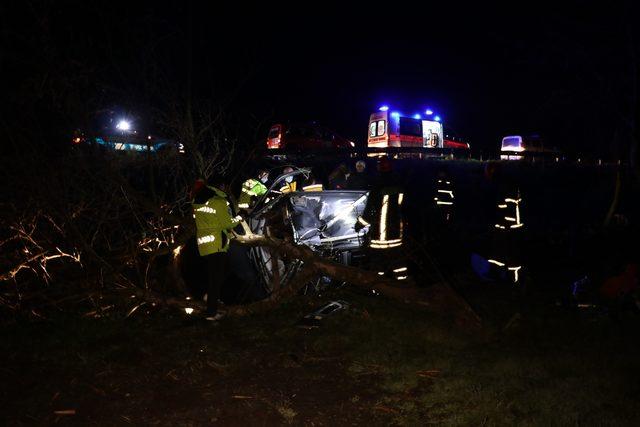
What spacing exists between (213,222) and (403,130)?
52.6ft

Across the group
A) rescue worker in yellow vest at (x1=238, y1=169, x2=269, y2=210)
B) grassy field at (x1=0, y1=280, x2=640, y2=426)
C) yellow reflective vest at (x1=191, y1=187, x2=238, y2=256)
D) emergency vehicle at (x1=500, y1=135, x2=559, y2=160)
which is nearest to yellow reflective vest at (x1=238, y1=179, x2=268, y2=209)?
rescue worker in yellow vest at (x1=238, y1=169, x2=269, y2=210)

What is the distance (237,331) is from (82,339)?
4.76 feet

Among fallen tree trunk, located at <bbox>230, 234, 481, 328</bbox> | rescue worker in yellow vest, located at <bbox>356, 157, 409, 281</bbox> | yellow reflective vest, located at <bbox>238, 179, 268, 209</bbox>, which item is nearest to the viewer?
fallen tree trunk, located at <bbox>230, 234, 481, 328</bbox>

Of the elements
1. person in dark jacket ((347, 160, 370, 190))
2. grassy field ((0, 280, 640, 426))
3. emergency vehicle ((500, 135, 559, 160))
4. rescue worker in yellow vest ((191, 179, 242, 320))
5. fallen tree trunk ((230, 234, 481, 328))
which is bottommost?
grassy field ((0, 280, 640, 426))

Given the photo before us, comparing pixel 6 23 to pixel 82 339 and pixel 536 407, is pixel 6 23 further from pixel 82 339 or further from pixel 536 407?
pixel 536 407

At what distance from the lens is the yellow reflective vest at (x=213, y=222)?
540 centimetres

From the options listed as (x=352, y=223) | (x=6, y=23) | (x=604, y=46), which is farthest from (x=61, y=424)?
(x=604, y=46)

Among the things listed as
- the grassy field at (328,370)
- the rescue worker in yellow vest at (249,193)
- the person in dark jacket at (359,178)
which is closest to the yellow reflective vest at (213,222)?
the grassy field at (328,370)

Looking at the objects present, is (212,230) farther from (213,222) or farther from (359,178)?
(359,178)

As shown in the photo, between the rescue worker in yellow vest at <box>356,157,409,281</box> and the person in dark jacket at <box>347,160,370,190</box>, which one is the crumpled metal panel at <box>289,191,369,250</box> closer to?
the rescue worker in yellow vest at <box>356,157,409,281</box>

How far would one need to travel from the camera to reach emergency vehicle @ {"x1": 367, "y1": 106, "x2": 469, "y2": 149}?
1980cm

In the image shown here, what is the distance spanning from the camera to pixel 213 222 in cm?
543

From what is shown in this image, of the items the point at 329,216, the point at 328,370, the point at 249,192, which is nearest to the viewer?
the point at 328,370

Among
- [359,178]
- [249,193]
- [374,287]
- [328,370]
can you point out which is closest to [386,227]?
[374,287]
